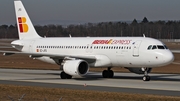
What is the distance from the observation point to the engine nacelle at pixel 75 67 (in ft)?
114

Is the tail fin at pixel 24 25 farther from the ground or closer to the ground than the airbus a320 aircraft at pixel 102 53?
farther from the ground

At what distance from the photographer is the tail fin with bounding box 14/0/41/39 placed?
44406mm

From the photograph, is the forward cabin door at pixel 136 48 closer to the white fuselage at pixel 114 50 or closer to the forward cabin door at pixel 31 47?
the white fuselage at pixel 114 50

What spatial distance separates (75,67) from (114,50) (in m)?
3.68

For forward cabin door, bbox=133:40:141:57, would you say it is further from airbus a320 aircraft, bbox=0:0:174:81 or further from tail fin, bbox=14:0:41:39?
tail fin, bbox=14:0:41:39

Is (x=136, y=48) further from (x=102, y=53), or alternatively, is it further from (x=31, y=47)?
(x=31, y=47)

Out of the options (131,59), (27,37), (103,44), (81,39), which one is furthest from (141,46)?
(27,37)

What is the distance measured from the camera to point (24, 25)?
4459cm

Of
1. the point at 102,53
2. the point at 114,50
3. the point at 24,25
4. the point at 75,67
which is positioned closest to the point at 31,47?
the point at 24,25

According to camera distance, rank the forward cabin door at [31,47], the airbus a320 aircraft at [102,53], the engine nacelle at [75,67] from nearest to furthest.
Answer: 1. the airbus a320 aircraft at [102,53]
2. the engine nacelle at [75,67]
3. the forward cabin door at [31,47]

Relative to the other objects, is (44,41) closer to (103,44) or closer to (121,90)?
(103,44)

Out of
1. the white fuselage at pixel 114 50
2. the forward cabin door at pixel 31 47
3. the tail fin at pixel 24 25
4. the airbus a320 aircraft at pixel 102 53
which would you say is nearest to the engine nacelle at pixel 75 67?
the airbus a320 aircraft at pixel 102 53

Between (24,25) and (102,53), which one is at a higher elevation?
(24,25)

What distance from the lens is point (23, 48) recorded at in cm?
4341
